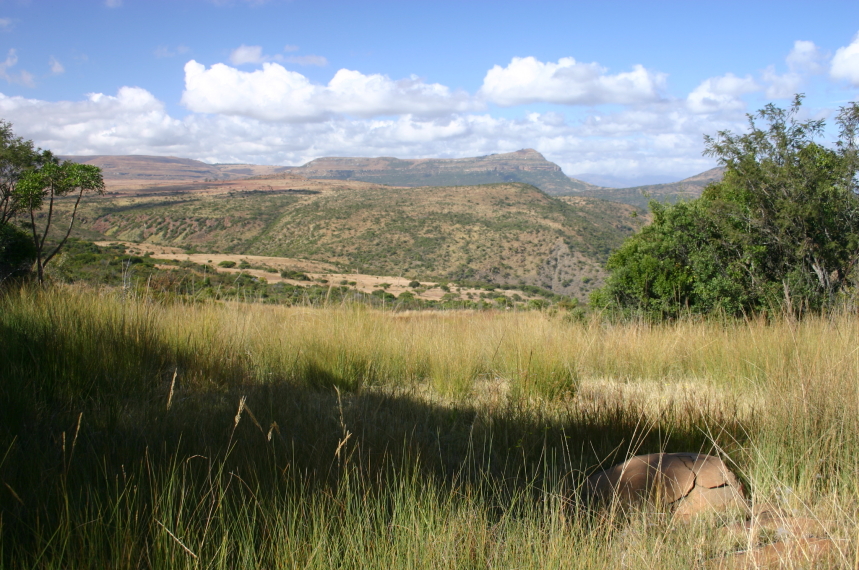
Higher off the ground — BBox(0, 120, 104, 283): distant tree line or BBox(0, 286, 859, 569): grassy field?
BBox(0, 120, 104, 283): distant tree line

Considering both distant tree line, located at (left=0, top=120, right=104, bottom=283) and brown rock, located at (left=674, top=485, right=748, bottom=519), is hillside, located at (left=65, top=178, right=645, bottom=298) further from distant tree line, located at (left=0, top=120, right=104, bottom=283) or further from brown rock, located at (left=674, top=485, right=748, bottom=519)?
brown rock, located at (left=674, top=485, right=748, bottom=519)

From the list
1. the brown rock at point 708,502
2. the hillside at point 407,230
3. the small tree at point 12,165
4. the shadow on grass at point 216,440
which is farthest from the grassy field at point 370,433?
the hillside at point 407,230

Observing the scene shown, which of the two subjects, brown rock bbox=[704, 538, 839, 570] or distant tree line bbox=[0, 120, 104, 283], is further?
distant tree line bbox=[0, 120, 104, 283]

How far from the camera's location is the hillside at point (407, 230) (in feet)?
166

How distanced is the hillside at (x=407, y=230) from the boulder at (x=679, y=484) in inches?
1492

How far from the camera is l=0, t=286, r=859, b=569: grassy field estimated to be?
205cm

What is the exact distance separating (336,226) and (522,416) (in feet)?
201

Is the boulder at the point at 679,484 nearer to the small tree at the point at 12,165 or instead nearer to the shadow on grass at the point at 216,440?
the shadow on grass at the point at 216,440

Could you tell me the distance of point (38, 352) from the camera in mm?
3871

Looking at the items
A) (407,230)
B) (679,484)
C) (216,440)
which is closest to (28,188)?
(216,440)

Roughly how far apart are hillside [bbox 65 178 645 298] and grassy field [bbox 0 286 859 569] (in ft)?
115

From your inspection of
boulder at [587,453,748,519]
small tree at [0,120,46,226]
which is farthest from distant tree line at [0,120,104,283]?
boulder at [587,453,748,519]

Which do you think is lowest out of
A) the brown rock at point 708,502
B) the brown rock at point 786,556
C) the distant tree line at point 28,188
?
the brown rock at point 708,502

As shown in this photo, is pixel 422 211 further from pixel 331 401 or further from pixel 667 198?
pixel 331 401
